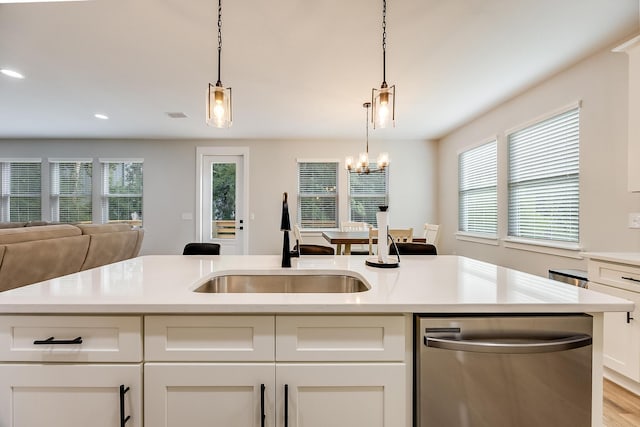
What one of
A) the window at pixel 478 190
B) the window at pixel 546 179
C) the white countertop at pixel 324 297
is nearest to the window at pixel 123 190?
the white countertop at pixel 324 297

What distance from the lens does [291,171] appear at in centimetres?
556

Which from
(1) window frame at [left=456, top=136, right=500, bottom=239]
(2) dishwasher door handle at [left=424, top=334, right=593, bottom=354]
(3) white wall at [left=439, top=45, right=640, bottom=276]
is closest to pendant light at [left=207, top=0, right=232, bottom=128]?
(2) dishwasher door handle at [left=424, top=334, right=593, bottom=354]

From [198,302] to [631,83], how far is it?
3.05m

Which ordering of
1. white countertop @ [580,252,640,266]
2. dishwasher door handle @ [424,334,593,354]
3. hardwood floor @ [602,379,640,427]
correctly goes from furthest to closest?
1. white countertop @ [580,252,640,266]
2. hardwood floor @ [602,379,640,427]
3. dishwasher door handle @ [424,334,593,354]

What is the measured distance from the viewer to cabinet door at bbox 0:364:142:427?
89 cm

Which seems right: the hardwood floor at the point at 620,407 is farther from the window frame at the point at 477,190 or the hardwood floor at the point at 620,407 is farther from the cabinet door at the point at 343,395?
the window frame at the point at 477,190

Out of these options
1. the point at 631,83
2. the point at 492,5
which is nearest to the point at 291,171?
the point at 492,5

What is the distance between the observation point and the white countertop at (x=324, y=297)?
2.90ft

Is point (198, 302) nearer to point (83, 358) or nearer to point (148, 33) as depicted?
point (83, 358)

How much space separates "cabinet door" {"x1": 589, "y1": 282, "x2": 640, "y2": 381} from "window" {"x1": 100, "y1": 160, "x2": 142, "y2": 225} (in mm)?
6590

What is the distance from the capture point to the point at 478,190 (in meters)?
4.41

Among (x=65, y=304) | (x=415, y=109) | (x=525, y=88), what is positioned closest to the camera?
(x=65, y=304)

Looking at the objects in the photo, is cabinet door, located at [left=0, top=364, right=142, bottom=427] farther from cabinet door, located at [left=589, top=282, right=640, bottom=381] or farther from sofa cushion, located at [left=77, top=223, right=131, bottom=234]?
sofa cushion, located at [left=77, top=223, right=131, bottom=234]

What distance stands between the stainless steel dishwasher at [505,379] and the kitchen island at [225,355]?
0.05 m
